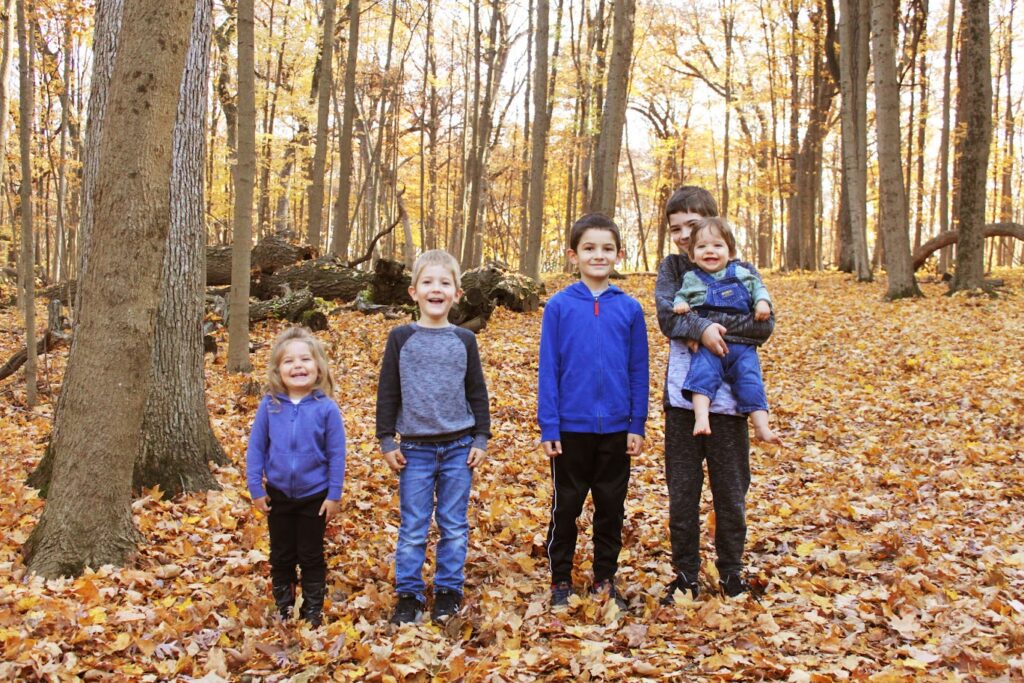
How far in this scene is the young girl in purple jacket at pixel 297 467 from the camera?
381 cm

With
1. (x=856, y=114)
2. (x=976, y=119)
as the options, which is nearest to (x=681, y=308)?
(x=976, y=119)

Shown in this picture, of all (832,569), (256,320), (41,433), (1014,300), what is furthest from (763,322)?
(1014,300)

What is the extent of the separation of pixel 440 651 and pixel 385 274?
38.0 feet

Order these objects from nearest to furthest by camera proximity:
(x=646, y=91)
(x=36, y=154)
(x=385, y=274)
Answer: (x=385, y=274), (x=36, y=154), (x=646, y=91)

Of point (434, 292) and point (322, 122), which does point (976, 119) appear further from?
point (434, 292)

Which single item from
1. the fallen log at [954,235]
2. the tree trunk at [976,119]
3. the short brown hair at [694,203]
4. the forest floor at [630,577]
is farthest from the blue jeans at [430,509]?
the fallen log at [954,235]

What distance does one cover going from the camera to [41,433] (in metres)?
7.52

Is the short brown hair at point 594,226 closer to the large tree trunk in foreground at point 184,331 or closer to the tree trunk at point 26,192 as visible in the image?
the large tree trunk in foreground at point 184,331

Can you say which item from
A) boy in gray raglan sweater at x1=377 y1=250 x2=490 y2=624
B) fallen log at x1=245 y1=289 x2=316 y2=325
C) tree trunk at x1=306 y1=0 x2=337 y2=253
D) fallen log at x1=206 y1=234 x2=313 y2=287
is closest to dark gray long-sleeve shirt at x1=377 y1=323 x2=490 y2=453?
boy in gray raglan sweater at x1=377 y1=250 x2=490 y2=624

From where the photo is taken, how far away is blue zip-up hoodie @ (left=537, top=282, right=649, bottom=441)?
3.83 m

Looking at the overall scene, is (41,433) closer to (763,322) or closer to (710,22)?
(763,322)

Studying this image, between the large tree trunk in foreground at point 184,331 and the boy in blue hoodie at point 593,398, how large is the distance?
10.4ft

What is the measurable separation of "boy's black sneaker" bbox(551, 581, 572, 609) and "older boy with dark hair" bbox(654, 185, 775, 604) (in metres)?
0.55

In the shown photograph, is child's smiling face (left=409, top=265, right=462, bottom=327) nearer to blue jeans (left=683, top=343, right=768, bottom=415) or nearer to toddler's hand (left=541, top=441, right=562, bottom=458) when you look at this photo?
toddler's hand (left=541, top=441, right=562, bottom=458)
